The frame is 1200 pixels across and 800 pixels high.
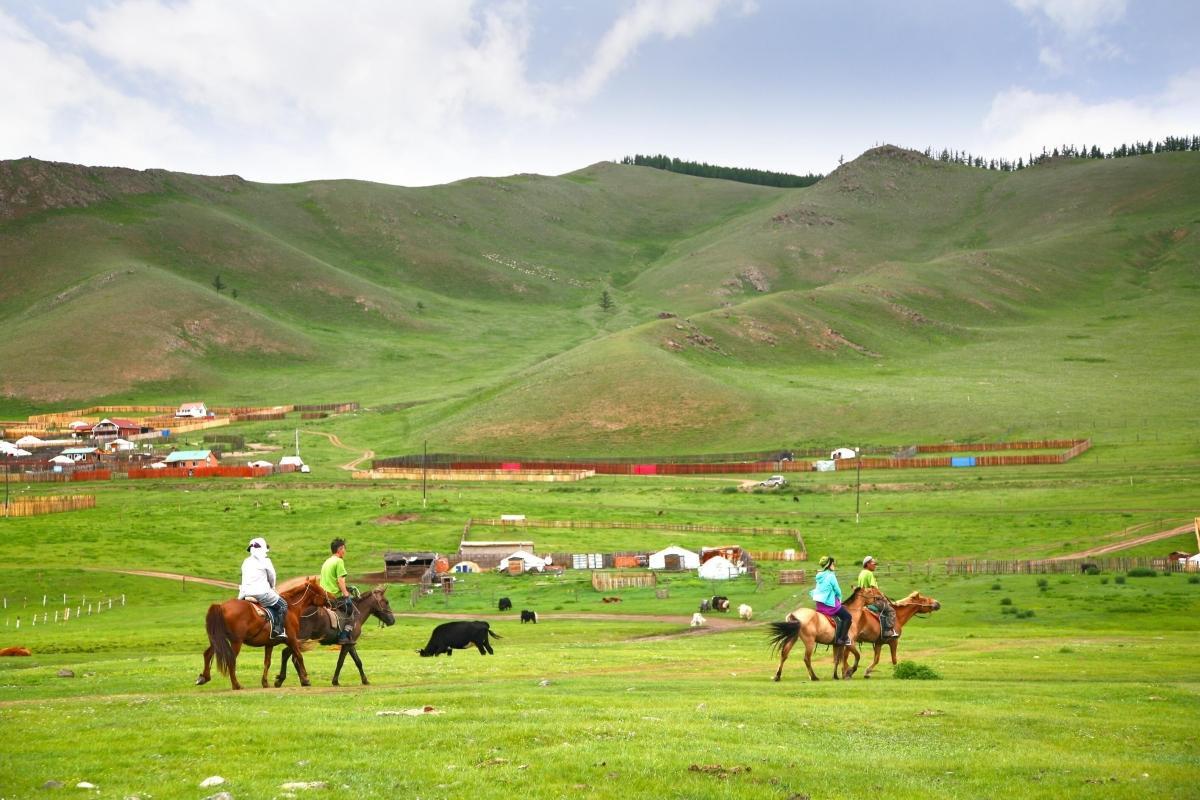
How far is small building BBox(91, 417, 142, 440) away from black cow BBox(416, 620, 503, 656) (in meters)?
126

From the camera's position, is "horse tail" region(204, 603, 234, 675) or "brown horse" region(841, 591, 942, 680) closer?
"horse tail" region(204, 603, 234, 675)

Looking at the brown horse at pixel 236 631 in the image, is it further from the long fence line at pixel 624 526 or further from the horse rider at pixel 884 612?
the long fence line at pixel 624 526

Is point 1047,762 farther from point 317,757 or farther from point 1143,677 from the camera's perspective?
point 1143,677

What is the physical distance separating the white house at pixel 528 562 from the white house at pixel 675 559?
284 inches

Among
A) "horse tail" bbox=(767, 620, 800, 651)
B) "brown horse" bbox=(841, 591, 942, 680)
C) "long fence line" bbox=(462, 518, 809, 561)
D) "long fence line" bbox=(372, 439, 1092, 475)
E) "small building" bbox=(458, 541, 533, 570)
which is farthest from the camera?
"long fence line" bbox=(372, 439, 1092, 475)

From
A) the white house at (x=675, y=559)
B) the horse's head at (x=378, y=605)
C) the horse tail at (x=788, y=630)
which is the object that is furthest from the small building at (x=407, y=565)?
the horse tail at (x=788, y=630)

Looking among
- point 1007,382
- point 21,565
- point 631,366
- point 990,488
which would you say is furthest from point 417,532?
point 1007,382

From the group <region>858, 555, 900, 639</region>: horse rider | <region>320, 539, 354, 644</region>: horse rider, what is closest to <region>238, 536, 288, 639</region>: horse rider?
<region>320, 539, 354, 644</region>: horse rider

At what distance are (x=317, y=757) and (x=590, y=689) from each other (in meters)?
9.96

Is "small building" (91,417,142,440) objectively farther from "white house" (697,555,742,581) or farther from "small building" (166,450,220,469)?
"white house" (697,555,742,581)

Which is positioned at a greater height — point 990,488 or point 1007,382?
point 1007,382

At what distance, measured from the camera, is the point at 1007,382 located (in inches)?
6575

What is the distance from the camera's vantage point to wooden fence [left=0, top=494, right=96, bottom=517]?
87.5 meters

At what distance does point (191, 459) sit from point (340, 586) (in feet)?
344
